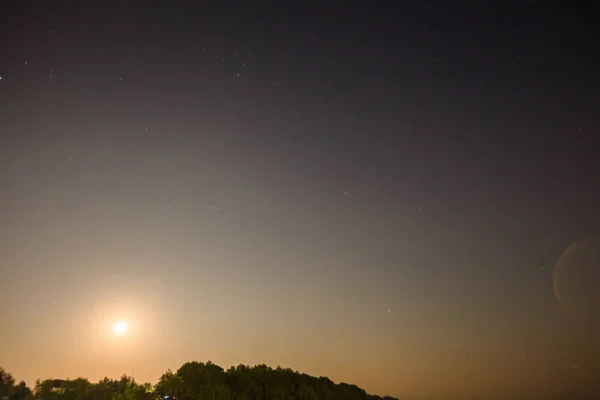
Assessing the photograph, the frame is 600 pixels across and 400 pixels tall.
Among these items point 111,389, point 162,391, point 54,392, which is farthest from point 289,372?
point 54,392

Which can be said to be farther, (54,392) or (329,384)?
(329,384)

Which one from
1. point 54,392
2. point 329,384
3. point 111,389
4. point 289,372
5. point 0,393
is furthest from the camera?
point 329,384

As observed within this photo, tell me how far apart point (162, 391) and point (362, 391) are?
4525 cm

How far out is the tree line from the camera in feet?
106

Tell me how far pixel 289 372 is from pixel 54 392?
90.3ft

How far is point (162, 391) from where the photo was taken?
3747 centimetres

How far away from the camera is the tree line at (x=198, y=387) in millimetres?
32188

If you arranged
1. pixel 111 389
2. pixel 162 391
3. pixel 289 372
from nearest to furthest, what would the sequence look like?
pixel 111 389 < pixel 162 391 < pixel 289 372

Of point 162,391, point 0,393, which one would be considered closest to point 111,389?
point 162,391

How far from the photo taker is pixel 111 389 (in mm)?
35125

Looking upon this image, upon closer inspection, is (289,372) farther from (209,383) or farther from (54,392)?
(54,392)

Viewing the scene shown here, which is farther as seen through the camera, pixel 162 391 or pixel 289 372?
pixel 289 372

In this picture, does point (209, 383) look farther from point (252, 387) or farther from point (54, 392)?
point (54, 392)

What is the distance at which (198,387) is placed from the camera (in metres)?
40.1
